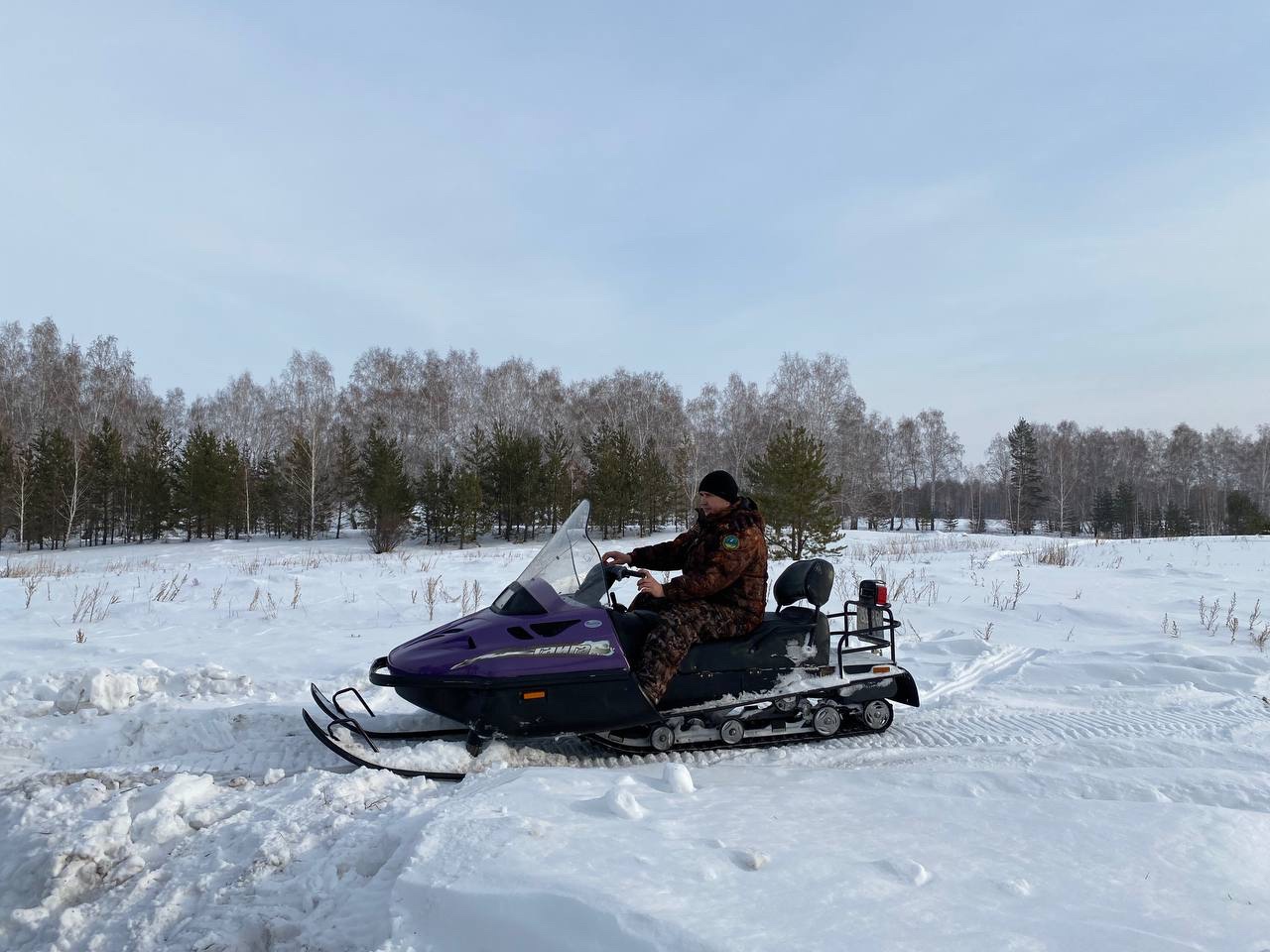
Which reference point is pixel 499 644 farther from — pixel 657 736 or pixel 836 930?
pixel 836 930

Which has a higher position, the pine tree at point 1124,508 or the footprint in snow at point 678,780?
the pine tree at point 1124,508

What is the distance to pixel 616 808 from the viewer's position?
3035 mm

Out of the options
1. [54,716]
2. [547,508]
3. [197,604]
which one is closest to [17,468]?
[547,508]

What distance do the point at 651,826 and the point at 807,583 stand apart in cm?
209

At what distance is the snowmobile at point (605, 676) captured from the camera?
391cm

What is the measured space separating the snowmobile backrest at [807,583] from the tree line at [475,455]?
56.5 feet

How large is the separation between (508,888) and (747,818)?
113 cm

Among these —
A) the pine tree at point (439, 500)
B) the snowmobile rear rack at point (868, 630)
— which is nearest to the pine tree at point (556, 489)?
the pine tree at point (439, 500)

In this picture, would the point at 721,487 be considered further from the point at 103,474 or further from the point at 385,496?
the point at 103,474

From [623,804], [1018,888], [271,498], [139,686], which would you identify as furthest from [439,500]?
[1018,888]

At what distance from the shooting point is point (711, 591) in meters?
4.41

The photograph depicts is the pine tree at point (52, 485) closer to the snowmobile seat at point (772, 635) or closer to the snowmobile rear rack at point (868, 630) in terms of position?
the snowmobile seat at point (772, 635)

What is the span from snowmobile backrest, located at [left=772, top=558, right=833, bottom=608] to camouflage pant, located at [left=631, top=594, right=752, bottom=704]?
0.45 metres

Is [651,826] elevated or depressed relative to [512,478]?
depressed
